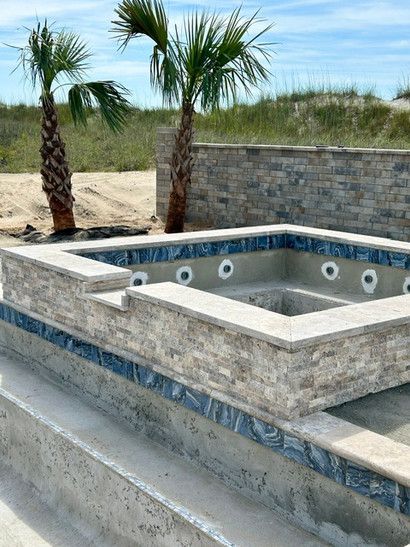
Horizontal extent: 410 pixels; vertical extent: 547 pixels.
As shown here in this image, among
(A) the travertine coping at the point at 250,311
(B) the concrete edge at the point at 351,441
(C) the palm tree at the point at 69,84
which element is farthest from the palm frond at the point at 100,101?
(B) the concrete edge at the point at 351,441

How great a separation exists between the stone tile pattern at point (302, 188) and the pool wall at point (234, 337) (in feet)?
21.8

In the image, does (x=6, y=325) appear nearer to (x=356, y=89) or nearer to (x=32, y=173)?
(x=32, y=173)

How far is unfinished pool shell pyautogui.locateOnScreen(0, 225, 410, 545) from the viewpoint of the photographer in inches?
175

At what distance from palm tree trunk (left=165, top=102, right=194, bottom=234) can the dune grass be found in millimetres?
→ 3230

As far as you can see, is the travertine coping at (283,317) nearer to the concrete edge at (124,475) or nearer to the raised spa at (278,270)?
the concrete edge at (124,475)

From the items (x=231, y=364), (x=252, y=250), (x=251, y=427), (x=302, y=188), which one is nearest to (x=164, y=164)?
(x=302, y=188)

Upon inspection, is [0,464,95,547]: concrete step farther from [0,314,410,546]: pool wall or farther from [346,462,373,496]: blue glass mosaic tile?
[346,462,373,496]: blue glass mosaic tile

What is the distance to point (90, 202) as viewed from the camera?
708 inches

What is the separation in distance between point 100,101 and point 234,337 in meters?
9.17

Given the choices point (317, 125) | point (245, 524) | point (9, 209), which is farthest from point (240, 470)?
point (317, 125)

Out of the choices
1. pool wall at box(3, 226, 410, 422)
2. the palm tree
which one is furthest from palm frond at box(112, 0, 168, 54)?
pool wall at box(3, 226, 410, 422)

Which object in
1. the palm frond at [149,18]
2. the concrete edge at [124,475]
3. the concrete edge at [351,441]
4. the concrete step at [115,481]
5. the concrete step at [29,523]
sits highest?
the palm frond at [149,18]

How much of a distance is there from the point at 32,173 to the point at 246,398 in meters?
17.9

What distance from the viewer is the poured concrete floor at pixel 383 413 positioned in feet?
15.7
